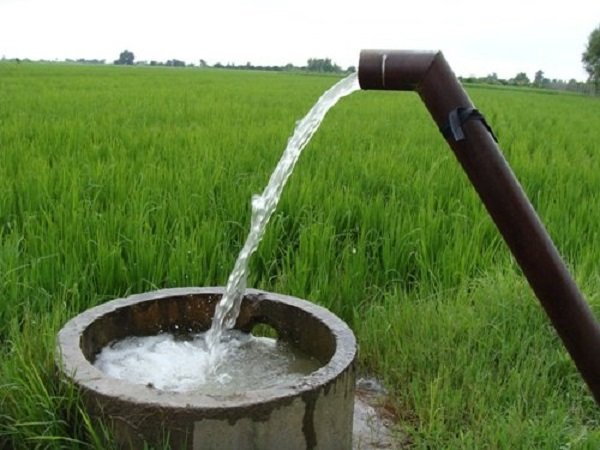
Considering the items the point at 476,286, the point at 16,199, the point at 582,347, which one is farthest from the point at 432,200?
the point at 582,347

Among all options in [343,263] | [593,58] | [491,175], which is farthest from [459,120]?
[593,58]

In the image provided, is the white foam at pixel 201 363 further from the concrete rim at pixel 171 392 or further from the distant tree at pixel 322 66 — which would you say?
the distant tree at pixel 322 66

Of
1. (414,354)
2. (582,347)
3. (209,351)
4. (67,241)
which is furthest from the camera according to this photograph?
(67,241)

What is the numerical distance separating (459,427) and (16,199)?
2407 mm

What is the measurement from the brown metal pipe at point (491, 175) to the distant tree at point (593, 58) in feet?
151

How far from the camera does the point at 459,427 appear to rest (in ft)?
6.42

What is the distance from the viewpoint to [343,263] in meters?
2.89

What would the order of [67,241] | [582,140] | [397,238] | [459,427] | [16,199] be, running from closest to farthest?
[459,427]
[67,241]
[397,238]
[16,199]
[582,140]

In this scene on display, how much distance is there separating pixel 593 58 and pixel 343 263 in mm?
48539

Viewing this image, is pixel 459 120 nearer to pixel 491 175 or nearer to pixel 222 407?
pixel 491 175

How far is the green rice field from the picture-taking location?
191 centimetres

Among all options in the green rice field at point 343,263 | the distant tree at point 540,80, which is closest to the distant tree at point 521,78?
the distant tree at point 540,80

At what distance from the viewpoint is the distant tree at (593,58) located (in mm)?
44522

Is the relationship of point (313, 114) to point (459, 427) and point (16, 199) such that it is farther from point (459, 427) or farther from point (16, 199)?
point (16, 199)
